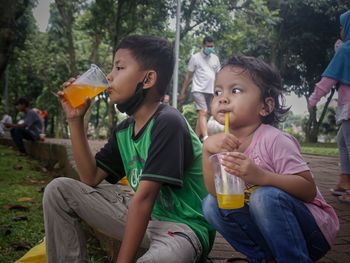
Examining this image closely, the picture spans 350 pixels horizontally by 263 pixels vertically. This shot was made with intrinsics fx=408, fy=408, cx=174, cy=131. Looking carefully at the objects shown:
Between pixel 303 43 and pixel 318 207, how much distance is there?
18021mm

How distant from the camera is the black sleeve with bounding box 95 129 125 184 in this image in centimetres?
210

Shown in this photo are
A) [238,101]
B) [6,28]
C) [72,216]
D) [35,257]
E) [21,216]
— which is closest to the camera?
[238,101]

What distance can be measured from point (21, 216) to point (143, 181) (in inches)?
75.2

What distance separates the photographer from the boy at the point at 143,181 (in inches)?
64.4

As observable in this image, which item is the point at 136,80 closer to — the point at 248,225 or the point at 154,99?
the point at 154,99

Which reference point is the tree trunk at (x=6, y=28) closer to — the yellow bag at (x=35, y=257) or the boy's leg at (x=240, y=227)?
the yellow bag at (x=35, y=257)

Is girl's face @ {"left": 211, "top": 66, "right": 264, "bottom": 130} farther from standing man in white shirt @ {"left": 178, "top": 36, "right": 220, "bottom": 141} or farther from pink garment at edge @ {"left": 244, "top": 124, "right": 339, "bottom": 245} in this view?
standing man in white shirt @ {"left": 178, "top": 36, "right": 220, "bottom": 141}

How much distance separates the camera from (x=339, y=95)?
322 cm

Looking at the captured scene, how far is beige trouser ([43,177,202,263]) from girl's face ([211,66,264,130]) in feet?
1.65

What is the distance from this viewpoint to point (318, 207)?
161 centimetres

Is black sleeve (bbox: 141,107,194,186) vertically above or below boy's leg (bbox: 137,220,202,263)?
above

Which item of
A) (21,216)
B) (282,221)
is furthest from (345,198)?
(21,216)

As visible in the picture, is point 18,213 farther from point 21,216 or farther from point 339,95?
point 339,95

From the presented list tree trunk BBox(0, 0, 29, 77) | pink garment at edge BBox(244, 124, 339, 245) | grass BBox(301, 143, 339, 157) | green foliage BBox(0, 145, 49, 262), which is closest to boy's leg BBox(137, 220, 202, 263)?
pink garment at edge BBox(244, 124, 339, 245)
